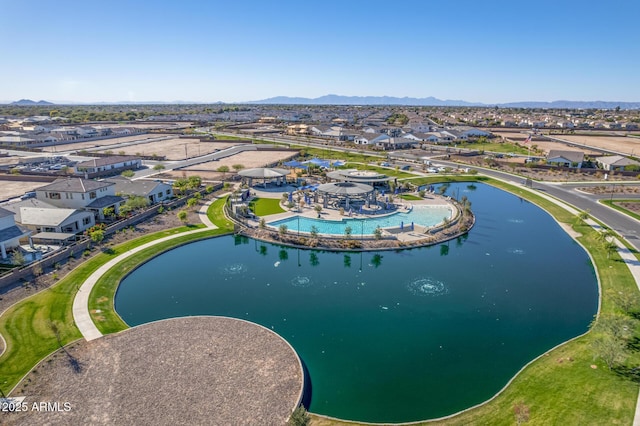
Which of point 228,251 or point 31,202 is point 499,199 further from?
point 31,202

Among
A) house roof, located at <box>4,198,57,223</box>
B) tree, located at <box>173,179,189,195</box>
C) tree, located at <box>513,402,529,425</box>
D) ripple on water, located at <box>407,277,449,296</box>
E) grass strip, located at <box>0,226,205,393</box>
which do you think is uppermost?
house roof, located at <box>4,198,57,223</box>

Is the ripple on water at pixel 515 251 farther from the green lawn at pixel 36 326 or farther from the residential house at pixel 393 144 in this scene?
the residential house at pixel 393 144

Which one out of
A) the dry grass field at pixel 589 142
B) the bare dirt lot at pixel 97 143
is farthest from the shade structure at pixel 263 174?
the dry grass field at pixel 589 142

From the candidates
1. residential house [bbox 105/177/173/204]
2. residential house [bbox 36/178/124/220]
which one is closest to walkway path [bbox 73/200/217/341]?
residential house [bbox 36/178/124/220]

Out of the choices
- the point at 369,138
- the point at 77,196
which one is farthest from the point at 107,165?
the point at 369,138

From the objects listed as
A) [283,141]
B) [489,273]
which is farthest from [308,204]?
[283,141]

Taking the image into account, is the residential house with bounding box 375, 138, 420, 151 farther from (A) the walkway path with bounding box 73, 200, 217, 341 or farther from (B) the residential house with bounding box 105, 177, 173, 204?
(A) the walkway path with bounding box 73, 200, 217, 341
